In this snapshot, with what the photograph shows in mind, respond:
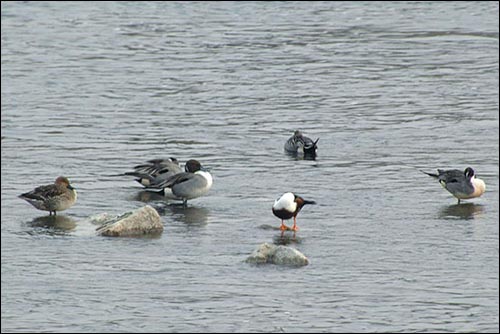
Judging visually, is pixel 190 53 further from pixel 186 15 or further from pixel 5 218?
pixel 5 218

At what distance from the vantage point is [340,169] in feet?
62.9

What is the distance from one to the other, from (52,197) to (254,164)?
433 centimetres

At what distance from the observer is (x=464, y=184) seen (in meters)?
16.7

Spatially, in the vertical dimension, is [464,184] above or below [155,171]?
below

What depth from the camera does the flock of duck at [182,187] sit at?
15.3 metres

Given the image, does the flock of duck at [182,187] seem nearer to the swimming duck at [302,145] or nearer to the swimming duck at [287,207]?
the swimming duck at [287,207]

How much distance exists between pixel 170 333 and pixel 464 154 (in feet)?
31.5

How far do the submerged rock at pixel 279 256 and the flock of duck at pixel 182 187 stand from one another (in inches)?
60.3

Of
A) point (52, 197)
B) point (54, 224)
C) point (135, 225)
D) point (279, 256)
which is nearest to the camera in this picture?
point (279, 256)

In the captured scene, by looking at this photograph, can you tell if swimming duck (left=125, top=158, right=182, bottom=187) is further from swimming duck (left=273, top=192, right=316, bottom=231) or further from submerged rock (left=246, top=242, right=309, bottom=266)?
submerged rock (left=246, top=242, right=309, bottom=266)

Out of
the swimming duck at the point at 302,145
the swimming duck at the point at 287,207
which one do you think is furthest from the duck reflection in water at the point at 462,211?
the swimming duck at the point at 302,145

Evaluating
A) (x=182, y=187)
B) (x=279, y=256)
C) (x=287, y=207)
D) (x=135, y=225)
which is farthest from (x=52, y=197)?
(x=279, y=256)

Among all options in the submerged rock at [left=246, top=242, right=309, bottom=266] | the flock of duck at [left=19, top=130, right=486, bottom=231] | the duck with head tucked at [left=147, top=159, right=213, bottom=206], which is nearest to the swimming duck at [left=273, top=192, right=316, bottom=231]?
the flock of duck at [left=19, top=130, right=486, bottom=231]

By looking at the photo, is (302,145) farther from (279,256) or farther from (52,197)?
(279,256)
